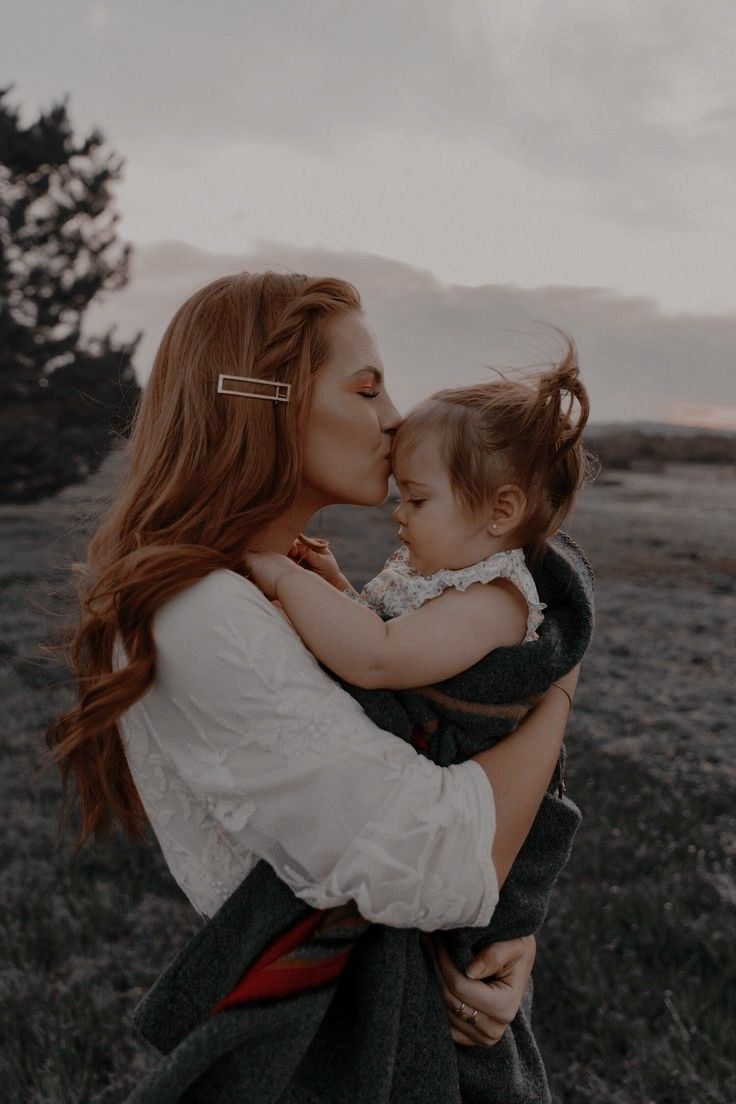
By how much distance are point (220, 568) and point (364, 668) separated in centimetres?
30

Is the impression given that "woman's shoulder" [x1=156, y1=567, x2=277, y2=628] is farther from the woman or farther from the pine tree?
the pine tree

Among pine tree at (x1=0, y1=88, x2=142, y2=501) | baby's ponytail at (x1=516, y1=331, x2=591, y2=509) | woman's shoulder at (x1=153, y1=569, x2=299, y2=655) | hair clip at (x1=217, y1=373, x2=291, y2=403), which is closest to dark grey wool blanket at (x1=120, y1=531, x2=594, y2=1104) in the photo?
woman's shoulder at (x1=153, y1=569, x2=299, y2=655)

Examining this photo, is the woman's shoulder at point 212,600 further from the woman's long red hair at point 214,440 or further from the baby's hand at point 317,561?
the baby's hand at point 317,561

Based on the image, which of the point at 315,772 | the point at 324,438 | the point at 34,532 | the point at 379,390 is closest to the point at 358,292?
the point at 379,390

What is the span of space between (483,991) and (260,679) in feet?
2.29

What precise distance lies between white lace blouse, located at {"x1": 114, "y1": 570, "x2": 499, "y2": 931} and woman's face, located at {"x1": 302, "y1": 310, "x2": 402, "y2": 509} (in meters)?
0.38

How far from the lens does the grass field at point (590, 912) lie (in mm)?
3281

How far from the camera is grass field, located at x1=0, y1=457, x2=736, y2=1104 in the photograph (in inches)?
129

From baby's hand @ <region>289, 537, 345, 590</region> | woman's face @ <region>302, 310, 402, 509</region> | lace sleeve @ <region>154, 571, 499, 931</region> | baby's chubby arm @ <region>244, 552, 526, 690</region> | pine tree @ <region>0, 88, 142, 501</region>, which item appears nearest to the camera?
lace sleeve @ <region>154, 571, 499, 931</region>

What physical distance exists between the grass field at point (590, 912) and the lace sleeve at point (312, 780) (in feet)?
2.89

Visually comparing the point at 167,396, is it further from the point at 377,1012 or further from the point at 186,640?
the point at 377,1012

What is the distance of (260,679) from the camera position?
1.48m

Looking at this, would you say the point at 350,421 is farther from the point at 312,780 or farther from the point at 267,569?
the point at 312,780

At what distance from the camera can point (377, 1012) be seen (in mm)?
1504
